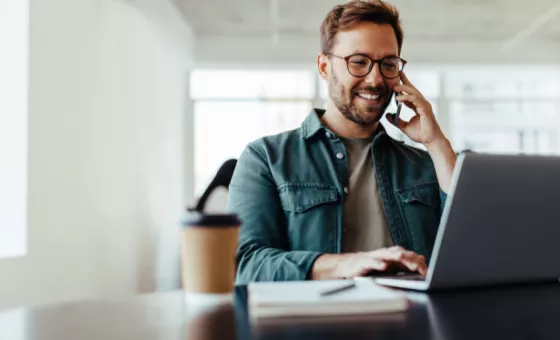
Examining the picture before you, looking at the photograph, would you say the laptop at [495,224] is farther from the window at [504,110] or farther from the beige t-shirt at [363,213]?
the window at [504,110]

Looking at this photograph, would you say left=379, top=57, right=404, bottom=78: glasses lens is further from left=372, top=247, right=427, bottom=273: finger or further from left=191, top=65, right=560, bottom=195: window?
left=191, top=65, right=560, bottom=195: window

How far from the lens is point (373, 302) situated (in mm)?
821

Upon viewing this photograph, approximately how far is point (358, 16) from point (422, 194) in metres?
0.53

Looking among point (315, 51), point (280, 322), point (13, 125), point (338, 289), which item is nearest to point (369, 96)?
point (338, 289)

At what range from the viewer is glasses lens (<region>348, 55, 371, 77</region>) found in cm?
172

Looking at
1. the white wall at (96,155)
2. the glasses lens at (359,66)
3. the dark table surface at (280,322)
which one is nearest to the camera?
the dark table surface at (280,322)

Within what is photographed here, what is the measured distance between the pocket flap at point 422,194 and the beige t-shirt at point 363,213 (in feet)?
0.24

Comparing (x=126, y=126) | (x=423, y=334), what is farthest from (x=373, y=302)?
(x=126, y=126)

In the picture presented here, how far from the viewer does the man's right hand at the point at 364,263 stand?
1.09m

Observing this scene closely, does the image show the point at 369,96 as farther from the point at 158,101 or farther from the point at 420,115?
the point at 158,101

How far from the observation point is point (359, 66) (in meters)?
1.73

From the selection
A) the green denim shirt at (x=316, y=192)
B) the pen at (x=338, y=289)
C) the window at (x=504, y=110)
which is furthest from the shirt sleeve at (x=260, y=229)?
the window at (x=504, y=110)

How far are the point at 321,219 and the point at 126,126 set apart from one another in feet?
9.65

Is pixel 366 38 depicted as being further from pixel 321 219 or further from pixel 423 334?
pixel 423 334
